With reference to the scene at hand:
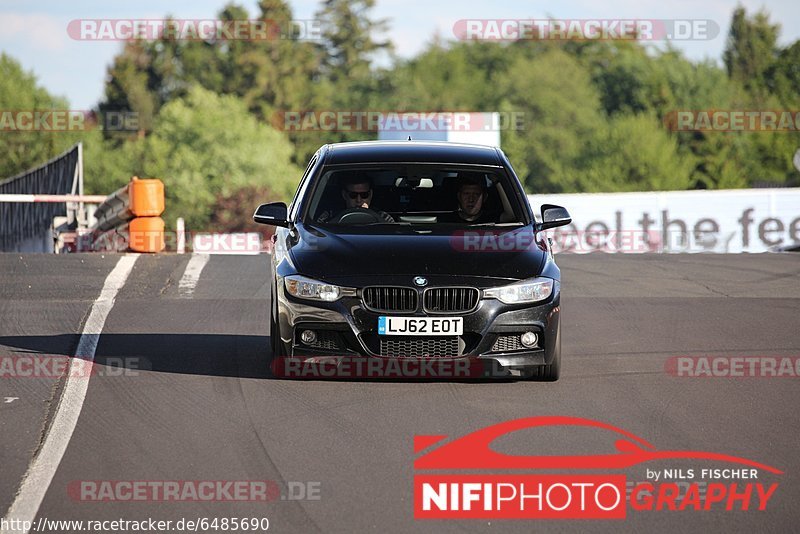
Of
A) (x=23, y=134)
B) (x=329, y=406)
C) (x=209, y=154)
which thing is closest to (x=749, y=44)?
(x=209, y=154)

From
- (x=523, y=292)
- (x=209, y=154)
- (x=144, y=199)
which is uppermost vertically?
(x=144, y=199)

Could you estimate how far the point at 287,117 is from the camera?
12569 centimetres

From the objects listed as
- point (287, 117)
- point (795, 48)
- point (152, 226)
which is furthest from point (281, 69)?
point (152, 226)

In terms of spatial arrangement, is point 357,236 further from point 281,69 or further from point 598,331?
point 281,69

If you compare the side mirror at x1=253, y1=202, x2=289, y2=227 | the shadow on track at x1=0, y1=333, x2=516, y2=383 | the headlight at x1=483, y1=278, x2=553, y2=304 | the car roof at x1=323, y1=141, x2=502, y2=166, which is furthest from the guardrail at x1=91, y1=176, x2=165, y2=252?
the headlight at x1=483, y1=278, x2=553, y2=304

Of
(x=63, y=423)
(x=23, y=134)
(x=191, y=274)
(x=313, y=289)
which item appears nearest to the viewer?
(x=63, y=423)

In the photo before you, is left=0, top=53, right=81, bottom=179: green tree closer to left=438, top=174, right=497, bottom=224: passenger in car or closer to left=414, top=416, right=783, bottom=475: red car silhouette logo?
left=438, top=174, right=497, bottom=224: passenger in car

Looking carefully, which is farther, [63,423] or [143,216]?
[143,216]

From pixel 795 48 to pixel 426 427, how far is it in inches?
5127

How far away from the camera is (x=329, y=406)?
869 cm

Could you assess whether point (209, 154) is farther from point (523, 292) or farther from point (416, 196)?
point (523, 292)

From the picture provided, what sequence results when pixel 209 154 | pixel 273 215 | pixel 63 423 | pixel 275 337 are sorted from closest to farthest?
pixel 63 423 < pixel 275 337 < pixel 273 215 < pixel 209 154

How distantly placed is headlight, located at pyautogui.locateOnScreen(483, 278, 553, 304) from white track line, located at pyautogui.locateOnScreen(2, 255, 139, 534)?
2.75 metres

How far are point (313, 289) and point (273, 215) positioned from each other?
1.40m
